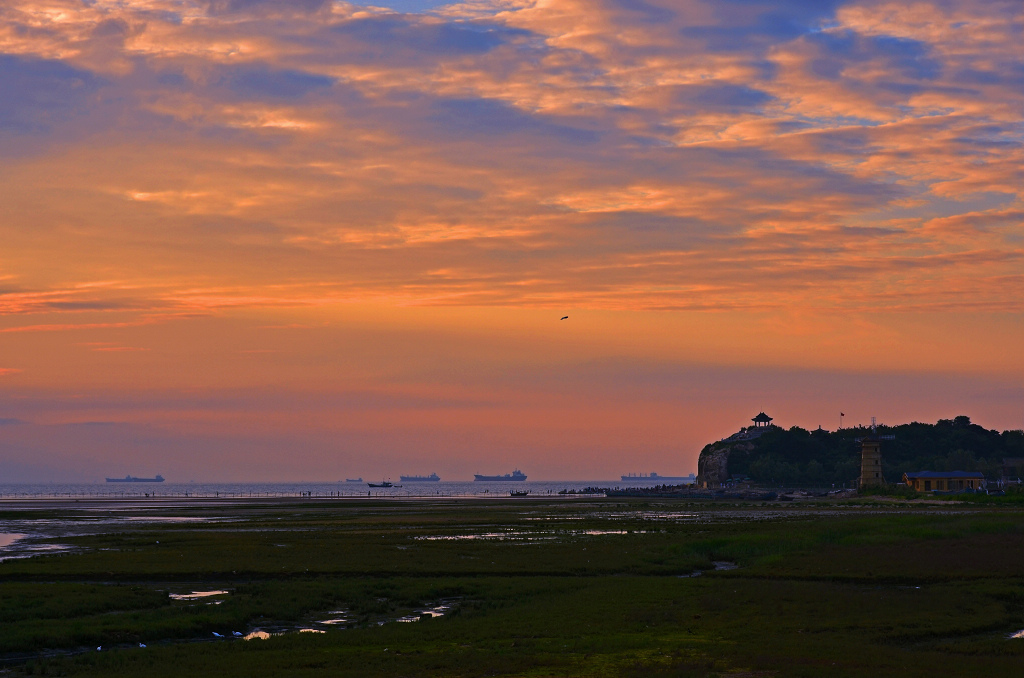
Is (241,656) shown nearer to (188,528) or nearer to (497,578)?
(497,578)

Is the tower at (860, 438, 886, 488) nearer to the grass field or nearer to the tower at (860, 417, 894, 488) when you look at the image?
the tower at (860, 417, 894, 488)

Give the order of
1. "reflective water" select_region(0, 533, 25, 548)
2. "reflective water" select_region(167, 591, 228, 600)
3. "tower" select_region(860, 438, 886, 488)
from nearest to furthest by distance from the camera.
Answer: "reflective water" select_region(167, 591, 228, 600) < "reflective water" select_region(0, 533, 25, 548) < "tower" select_region(860, 438, 886, 488)

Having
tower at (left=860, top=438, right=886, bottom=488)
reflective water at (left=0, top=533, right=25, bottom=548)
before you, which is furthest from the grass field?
tower at (left=860, top=438, right=886, bottom=488)

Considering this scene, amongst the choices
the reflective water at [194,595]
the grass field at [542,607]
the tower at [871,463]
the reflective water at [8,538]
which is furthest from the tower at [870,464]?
the reflective water at [194,595]

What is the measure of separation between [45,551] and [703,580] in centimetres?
4116

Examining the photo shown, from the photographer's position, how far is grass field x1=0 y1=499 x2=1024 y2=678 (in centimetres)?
2481

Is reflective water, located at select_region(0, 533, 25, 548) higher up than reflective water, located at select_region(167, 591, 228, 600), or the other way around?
reflective water, located at select_region(167, 591, 228, 600)

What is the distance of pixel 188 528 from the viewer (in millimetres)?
87188

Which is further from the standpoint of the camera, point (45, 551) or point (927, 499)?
point (927, 499)

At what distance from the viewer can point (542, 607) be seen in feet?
113

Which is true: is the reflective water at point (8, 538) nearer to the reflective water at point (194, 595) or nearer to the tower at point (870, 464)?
the reflective water at point (194, 595)

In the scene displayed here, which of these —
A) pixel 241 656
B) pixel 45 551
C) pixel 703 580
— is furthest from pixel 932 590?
pixel 45 551

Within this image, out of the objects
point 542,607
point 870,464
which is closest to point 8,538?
point 542,607

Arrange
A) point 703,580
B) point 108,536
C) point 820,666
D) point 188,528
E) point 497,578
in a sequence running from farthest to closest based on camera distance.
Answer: point 188,528
point 108,536
point 497,578
point 703,580
point 820,666
